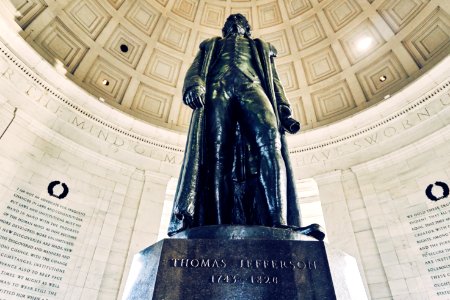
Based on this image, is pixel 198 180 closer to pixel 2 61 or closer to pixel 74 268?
pixel 74 268

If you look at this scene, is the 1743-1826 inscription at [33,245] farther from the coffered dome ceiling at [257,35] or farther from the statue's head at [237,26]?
the statue's head at [237,26]

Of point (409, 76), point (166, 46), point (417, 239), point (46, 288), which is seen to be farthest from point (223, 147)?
point (166, 46)

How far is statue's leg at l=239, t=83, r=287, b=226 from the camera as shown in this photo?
2.88 meters

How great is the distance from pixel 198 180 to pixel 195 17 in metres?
12.1

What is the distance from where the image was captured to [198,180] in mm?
3078

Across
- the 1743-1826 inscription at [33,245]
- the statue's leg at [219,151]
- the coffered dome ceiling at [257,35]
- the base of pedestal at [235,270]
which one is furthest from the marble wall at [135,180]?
the base of pedestal at [235,270]

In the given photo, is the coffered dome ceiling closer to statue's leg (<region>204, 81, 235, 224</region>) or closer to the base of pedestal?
statue's leg (<region>204, 81, 235, 224</region>)

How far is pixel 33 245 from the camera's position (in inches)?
283

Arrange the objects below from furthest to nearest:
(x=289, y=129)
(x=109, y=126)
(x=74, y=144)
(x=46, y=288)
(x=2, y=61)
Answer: (x=109, y=126)
(x=74, y=144)
(x=2, y=61)
(x=46, y=288)
(x=289, y=129)

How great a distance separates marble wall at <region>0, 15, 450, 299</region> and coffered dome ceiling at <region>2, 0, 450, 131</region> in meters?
1.33

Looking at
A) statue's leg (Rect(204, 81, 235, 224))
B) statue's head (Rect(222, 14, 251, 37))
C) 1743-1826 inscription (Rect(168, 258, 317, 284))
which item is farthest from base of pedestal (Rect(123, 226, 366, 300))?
statue's head (Rect(222, 14, 251, 37))

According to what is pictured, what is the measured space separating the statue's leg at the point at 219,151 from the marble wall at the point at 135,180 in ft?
20.4

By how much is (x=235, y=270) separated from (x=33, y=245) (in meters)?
7.09

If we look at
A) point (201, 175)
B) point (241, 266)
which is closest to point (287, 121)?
point (201, 175)
